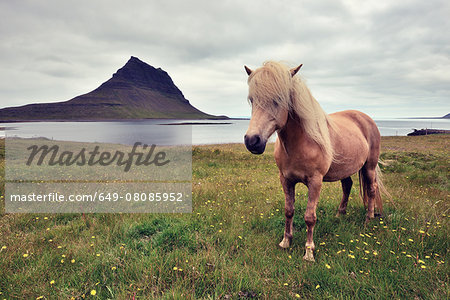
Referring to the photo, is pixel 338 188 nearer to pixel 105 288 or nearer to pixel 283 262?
pixel 283 262

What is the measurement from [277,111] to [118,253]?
364 centimetres

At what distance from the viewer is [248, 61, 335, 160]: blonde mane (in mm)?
3175

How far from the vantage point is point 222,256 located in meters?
3.66

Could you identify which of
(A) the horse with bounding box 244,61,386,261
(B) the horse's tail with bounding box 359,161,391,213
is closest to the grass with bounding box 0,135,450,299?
(B) the horse's tail with bounding box 359,161,391,213

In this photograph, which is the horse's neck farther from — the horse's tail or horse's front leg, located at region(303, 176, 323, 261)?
the horse's tail

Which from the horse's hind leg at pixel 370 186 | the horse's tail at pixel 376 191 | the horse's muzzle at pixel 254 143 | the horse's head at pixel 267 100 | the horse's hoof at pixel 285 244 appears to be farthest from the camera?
the horse's tail at pixel 376 191

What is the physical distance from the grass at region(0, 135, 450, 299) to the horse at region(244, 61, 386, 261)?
2.16 feet

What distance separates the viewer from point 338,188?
27.6 ft

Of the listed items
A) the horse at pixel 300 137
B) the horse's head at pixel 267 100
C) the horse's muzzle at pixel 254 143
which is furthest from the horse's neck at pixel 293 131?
the horse's muzzle at pixel 254 143

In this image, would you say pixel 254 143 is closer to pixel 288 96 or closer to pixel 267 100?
pixel 267 100

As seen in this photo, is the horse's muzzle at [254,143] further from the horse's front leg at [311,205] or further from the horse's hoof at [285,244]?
the horse's hoof at [285,244]

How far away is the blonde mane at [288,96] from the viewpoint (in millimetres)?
3175

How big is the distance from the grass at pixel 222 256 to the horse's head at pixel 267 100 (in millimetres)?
2034

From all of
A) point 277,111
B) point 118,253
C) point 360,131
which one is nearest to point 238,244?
point 118,253
